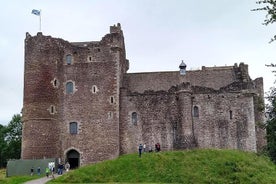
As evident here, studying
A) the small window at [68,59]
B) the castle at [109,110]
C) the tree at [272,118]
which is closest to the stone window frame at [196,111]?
the castle at [109,110]

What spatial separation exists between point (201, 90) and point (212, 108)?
7.06 ft

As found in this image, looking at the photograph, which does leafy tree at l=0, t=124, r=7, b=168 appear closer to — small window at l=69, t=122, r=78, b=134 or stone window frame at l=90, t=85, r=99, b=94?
small window at l=69, t=122, r=78, b=134

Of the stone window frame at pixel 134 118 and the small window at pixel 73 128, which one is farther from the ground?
the stone window frame at pixel 134 118

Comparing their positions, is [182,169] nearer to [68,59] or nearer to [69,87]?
[69,87]

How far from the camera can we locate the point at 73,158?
152 feet

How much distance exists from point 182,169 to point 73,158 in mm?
13693

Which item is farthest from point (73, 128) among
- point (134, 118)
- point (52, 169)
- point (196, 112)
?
point (196, 112)

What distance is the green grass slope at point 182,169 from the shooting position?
3528 cm

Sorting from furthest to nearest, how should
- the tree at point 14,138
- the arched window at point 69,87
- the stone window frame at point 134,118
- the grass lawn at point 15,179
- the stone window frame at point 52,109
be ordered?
the tree at point 14,138, the arched window at point 69,87, the stone window frame at point 134,118, the stone window frame at point 52,109, the grass lawn at point 15,179

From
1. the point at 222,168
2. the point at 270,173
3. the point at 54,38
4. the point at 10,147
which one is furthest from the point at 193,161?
the point at 10,147

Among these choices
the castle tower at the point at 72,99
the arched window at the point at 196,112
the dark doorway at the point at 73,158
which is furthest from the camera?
the arched window at the point at 196,112

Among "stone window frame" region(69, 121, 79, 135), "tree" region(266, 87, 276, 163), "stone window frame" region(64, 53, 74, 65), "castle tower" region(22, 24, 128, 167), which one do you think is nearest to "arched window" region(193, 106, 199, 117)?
"castle tower" region(22, 24, 128, 167)

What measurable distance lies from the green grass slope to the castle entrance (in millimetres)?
7425

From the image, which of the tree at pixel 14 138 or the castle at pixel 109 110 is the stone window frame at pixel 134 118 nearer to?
the castle at pixel 109 110
